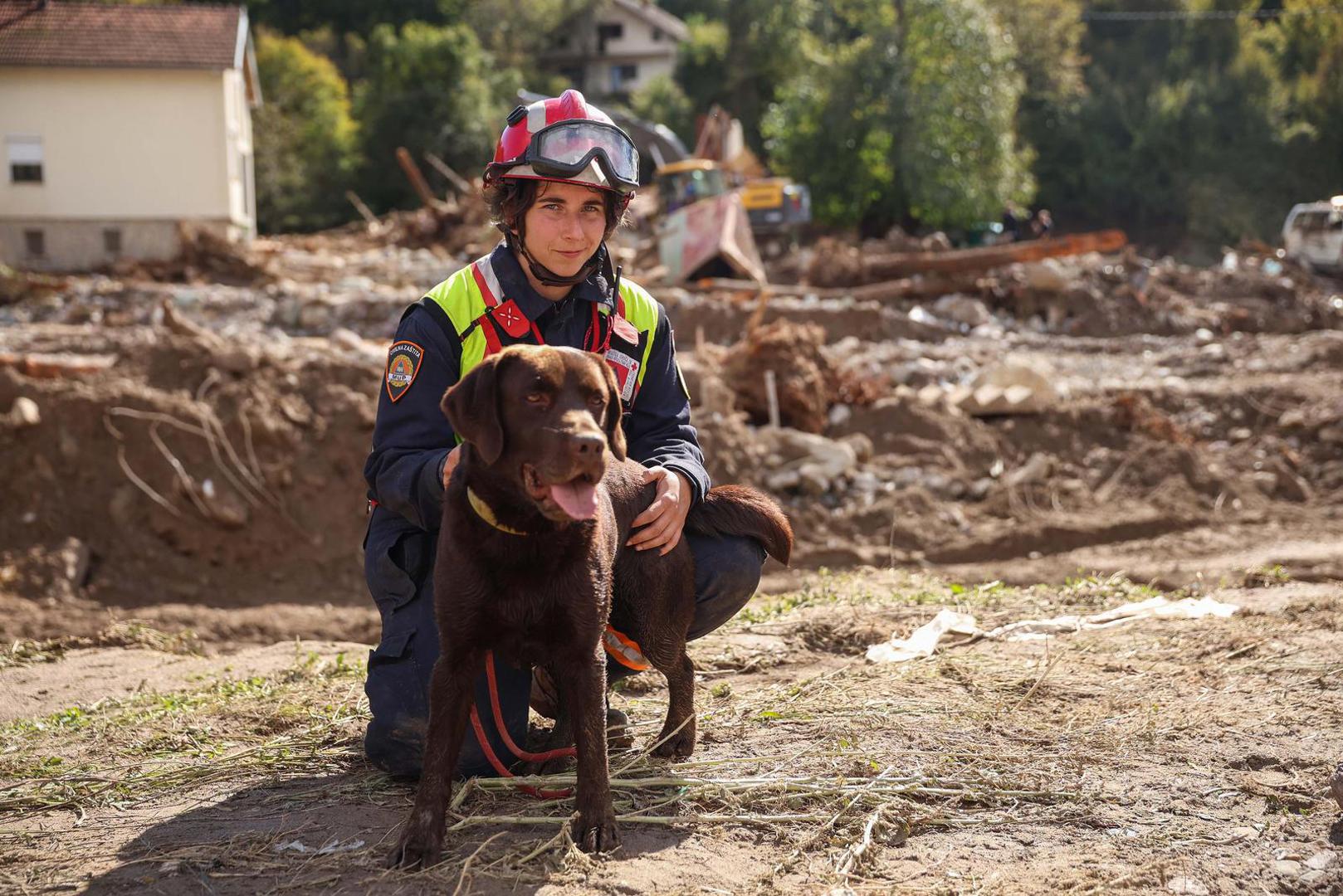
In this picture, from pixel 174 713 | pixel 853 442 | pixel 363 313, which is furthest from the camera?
pixel 363 313

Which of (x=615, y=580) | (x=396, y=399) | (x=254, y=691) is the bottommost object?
(x=254, y=691)

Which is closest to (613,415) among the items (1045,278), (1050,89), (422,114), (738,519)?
(738,519)

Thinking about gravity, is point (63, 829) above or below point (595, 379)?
below

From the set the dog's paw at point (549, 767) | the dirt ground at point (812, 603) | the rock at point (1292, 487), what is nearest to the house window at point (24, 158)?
the dirt ground at point (812, 603)

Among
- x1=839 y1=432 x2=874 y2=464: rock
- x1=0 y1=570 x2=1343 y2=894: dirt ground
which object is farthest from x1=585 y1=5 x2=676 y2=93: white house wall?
x1=0 y1=570 x2=1343 y2=894: dirt ground

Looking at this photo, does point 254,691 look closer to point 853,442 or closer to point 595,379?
point 595,379

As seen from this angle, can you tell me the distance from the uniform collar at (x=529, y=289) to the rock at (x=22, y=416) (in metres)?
7.18

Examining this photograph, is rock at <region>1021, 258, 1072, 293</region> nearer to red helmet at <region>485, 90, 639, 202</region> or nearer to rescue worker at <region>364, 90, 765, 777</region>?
rescue worker at <region>364, 90, 765, 777</region>

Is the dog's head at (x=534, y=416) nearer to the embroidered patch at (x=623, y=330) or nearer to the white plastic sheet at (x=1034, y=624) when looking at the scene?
the embroidered patch at (x=623, y=330)

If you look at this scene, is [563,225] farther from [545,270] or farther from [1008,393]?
[1008,393]

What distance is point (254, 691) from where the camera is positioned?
522cm

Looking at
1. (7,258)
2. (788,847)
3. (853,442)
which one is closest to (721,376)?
(853,442)

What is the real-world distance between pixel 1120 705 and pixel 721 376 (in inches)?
304

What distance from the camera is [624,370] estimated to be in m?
4.19
